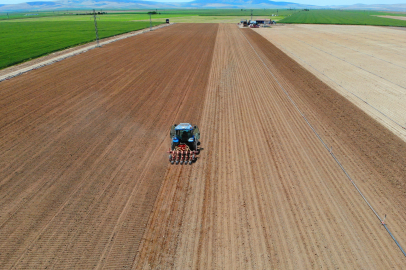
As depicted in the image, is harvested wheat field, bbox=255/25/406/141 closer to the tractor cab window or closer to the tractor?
the tractor

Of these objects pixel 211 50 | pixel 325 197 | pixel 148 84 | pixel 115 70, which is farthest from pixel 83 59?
pixel 325 197

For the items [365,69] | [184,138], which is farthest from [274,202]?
[365,69]

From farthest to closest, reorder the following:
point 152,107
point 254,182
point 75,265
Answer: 1. point 152,107
2. point 254,182
3. point 75,265

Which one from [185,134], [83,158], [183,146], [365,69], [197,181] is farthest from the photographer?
[365,69]

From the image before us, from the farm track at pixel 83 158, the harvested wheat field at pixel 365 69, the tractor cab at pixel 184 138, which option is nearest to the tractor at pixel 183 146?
the tractor cab at pixel 184 138

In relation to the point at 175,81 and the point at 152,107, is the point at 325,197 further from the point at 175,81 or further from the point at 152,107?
the point at 175,81

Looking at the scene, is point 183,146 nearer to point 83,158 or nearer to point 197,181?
point 197,181
